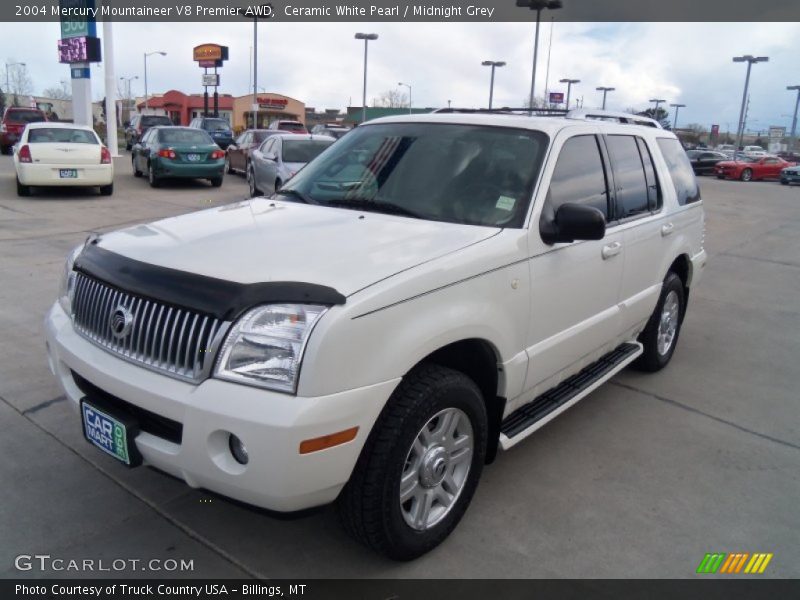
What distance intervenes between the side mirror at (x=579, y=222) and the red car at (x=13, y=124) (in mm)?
25888

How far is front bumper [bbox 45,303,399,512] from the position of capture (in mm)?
2268

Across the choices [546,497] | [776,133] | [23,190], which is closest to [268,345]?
[546,497]

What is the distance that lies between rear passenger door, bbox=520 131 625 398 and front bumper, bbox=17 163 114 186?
12.4 meters

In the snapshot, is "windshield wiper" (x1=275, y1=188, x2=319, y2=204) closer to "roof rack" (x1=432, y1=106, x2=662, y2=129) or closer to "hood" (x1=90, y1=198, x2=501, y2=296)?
"hood" (x1=90, y1=198, x2=501, y2=296)

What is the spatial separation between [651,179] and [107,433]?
12.9 feet

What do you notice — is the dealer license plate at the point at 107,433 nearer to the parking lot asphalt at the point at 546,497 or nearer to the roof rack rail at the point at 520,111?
the parking lot asphalt at the point at 546,497

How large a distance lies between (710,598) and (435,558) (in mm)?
1153

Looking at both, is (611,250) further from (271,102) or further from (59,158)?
(271,102)

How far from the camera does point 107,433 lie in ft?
8.96

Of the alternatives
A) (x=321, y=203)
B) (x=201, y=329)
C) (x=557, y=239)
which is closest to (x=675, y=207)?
(x=557, y=239)

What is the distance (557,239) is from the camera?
336 centimetres

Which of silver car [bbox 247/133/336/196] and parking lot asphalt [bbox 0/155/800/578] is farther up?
silver car [bbox 247/133/336/196]

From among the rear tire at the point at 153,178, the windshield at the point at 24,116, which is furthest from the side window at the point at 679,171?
the windshield at the point at 24,116

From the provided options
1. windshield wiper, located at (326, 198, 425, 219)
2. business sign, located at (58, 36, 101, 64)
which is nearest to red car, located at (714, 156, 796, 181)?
business sign, located at (58, 36, 101, 64)
